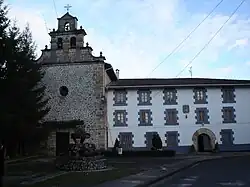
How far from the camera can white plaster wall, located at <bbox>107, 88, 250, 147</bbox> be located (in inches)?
1449

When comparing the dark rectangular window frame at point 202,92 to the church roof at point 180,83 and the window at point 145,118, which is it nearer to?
the church roof at point 180,83

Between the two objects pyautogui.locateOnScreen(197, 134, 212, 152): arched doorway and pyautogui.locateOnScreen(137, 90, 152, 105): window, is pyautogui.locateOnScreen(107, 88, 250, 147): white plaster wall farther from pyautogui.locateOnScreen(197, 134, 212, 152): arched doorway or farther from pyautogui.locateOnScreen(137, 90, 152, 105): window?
pyautogui.locateOnScreen(197, 134, 212, 152): arched doorway

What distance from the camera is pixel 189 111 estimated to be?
3725cm

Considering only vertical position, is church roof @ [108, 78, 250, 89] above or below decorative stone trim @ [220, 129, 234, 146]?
above

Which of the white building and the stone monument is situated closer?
the stone monument

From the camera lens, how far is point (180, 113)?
37.2m

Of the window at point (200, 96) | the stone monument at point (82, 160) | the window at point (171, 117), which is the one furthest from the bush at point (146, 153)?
the stone monument at point (82, 160)

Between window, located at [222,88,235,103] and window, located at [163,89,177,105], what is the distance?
531cm

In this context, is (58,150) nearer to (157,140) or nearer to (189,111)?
(157,140)

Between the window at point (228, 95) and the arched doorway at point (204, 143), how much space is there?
14.7 ft

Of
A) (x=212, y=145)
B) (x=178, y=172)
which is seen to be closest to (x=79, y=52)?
(x=212, y=145)

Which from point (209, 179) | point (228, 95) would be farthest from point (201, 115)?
point (209, 179)

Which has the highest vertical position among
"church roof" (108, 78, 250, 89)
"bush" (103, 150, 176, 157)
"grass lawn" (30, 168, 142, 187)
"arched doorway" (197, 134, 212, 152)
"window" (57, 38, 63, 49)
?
"window" (57, 38, 63, 49)

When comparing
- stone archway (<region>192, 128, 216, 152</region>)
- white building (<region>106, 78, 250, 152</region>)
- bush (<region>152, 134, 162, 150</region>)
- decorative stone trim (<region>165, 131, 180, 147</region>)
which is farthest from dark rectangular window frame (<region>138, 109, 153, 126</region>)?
stone archway (<region>192, 128, 216, 152</region>)
